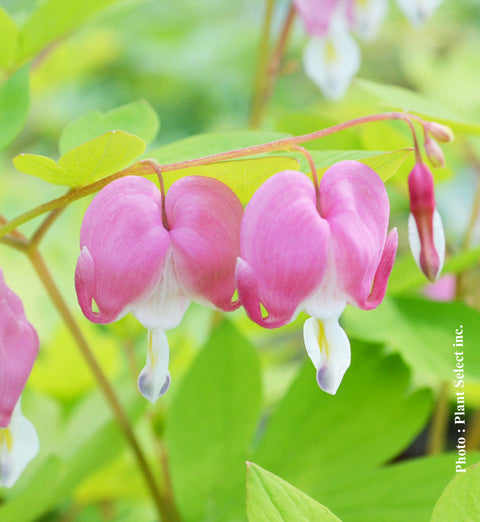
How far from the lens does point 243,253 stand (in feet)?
1.46

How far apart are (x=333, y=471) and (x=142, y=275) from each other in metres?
0.35

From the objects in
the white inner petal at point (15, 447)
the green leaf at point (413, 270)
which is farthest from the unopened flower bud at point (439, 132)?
the white inner petal at point (15, 447)

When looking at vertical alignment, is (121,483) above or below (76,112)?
above

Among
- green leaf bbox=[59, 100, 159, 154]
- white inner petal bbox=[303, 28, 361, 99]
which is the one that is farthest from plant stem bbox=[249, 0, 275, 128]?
green leaf bbox=[59, 100, 159, 154]

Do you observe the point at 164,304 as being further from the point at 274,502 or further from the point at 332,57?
the point at 332,57

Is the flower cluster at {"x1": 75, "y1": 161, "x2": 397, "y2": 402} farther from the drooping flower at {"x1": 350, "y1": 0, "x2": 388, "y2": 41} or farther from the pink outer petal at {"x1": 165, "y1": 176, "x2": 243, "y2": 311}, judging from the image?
the drooping flower at {"x1": 350, "y1": 0, "x2": 388, "y2": 41}

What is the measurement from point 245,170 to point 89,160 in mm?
103

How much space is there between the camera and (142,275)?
0.45 metres

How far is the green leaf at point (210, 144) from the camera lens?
0.50m

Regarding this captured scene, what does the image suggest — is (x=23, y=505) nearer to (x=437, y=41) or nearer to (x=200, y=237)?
(x=200, y=237)

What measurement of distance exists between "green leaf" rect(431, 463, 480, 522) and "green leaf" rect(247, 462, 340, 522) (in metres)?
0.08

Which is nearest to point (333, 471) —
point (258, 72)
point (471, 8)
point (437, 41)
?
point (258, 72)

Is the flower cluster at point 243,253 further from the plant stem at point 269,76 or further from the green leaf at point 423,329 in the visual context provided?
the plant stem at point 269,76

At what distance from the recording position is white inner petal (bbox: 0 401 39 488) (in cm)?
51
